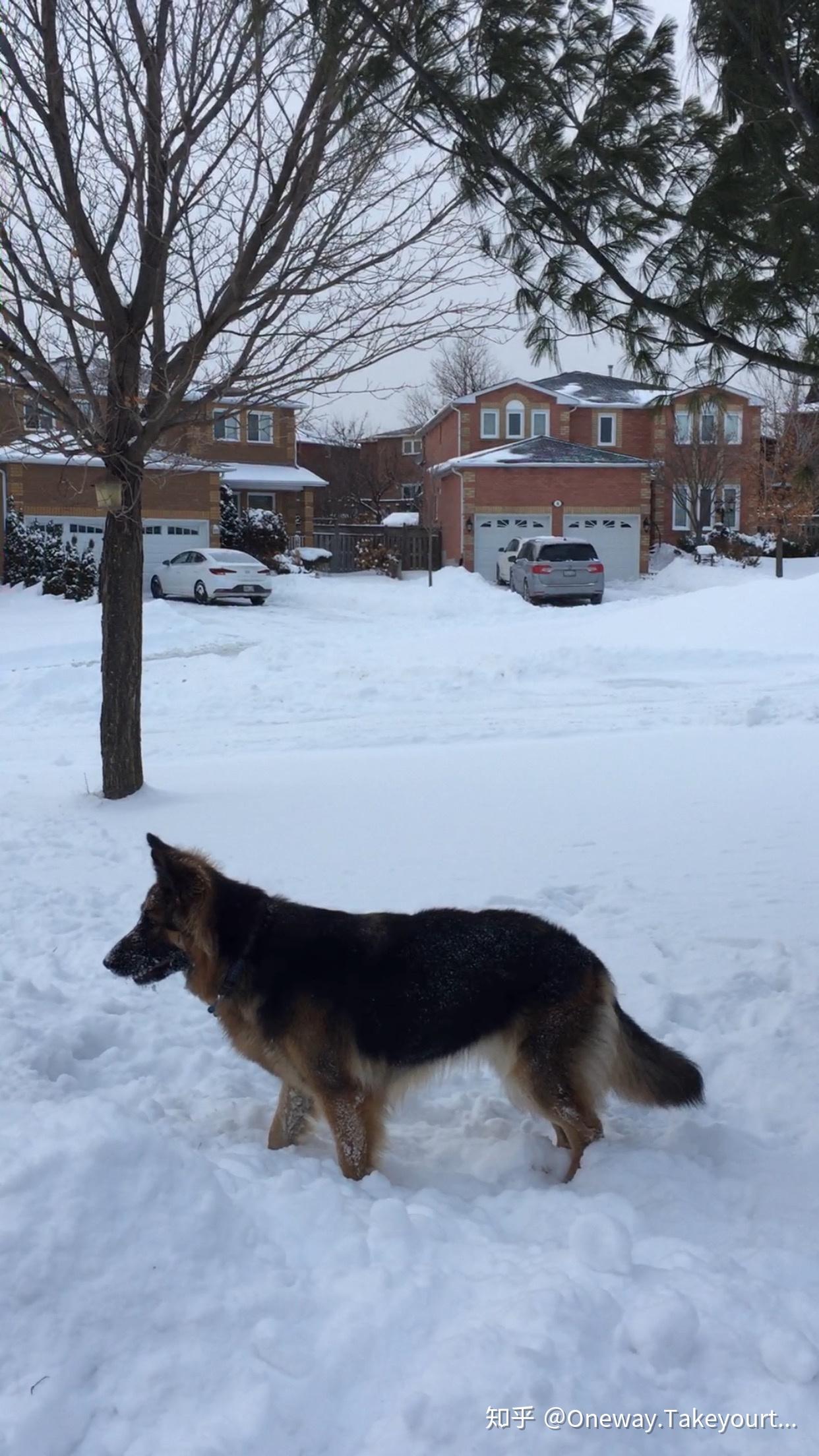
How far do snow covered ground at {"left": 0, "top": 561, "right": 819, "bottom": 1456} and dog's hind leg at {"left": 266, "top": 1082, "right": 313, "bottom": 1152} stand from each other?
0.25ft

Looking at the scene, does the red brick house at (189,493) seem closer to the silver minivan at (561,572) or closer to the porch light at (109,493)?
the silver minivan at (561,572)

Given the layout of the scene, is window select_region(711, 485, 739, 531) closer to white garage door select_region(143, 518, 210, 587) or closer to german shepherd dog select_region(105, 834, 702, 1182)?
white garage door select_region(143, 518, 210, 587)

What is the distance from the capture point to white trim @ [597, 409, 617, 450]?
144 ft

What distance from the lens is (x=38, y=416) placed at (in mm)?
8195

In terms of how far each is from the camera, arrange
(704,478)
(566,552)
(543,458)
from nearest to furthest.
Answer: (566,552), (543,458), (704,478)

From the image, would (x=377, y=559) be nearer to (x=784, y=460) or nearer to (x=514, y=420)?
(x=514, y=420)

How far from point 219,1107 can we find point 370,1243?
4.42 feet

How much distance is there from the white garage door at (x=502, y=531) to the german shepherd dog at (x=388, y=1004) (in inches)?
1386

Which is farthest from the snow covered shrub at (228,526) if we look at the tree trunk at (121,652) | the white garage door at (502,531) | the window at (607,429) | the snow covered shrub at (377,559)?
the tree trunk at (121,652)

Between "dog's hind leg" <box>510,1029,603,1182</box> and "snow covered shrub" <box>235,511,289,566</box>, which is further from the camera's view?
"snow covered shrub" <box>235,511,289,566</box>

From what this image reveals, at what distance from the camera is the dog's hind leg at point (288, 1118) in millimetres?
3908

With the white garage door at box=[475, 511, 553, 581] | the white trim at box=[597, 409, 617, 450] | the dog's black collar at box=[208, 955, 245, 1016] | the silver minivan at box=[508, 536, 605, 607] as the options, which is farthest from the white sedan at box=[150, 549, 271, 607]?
the dog's black collar at box=[208, 955, 245, 1016]

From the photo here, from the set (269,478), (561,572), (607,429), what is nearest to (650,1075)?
(561,572)

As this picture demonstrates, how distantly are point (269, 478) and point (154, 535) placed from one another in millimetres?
6351
